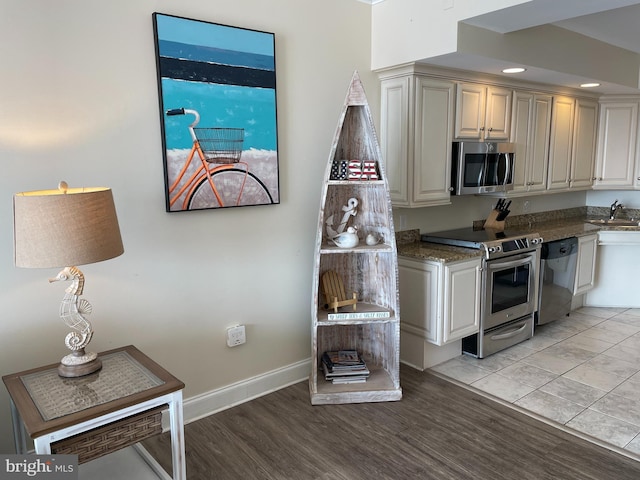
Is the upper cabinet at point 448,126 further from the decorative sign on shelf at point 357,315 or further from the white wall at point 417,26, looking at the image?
the decorative sign on shelf at point 357,315

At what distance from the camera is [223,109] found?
8.42 feet

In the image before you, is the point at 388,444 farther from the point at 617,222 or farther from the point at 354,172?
the point at 617,222

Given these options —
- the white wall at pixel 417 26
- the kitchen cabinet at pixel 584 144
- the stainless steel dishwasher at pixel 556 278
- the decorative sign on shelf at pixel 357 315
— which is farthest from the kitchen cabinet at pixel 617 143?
the decorative sign on shelf at pixel 357 315

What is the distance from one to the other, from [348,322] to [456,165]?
1476mm

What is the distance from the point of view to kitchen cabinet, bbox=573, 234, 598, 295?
14.3ft

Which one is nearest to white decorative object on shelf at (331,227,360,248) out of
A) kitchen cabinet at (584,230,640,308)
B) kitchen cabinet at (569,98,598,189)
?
kitchen cabinet at (569,98,598,189)

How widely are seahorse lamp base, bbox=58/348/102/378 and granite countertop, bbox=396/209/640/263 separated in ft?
6.91

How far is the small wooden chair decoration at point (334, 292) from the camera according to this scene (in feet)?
9.64

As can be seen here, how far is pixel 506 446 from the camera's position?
8.10 feet

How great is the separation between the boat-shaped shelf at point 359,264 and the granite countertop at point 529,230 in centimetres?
40

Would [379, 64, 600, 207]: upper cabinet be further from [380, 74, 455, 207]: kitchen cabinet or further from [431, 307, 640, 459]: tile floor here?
[431, 307, 640, 459]: tile floor

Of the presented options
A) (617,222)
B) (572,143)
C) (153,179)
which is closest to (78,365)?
(153,179)

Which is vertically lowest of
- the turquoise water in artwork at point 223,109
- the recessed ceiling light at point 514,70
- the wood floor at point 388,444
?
the wood floor at point 388,444

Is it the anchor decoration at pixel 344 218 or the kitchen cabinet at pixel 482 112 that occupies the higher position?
the kitchen cabinet at pixel 482 112
